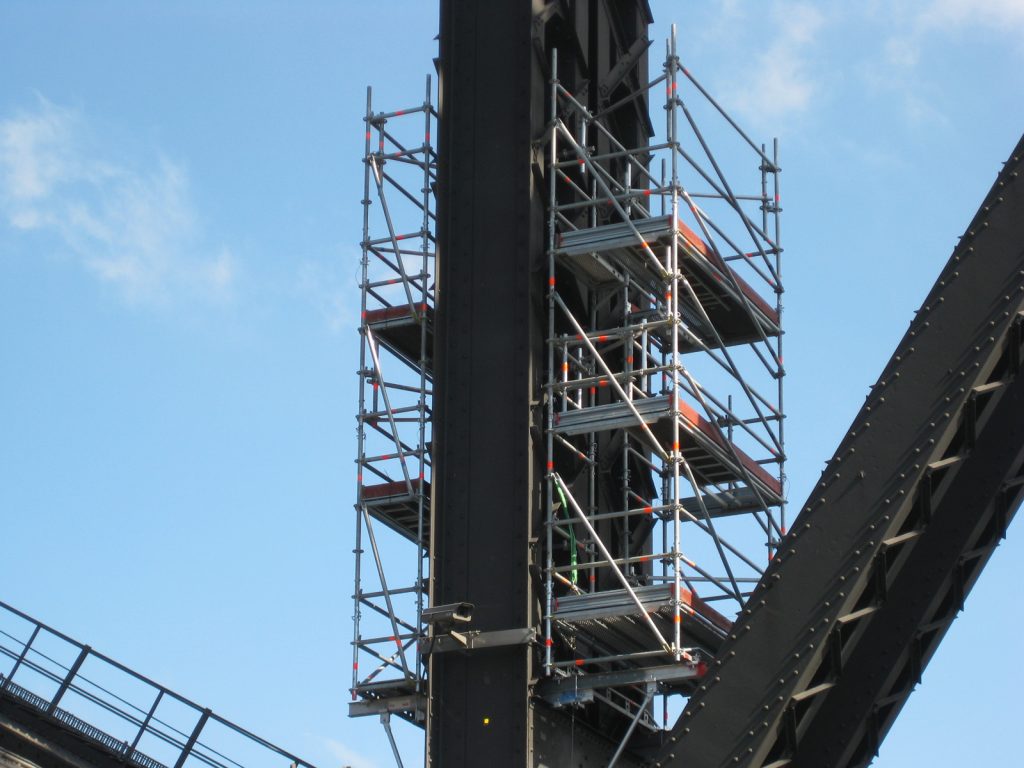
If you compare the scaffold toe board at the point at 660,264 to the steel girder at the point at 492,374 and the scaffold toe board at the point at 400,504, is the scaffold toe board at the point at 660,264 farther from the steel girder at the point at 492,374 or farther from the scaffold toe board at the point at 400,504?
the scaffold toe board at the point at 400,504

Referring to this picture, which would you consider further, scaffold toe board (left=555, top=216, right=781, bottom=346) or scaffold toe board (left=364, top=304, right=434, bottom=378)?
scaffold toe board (left=364, top=304, right=434, bottom=378)

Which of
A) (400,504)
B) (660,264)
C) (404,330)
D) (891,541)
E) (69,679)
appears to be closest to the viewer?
(891,541)

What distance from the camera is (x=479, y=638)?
2906cm

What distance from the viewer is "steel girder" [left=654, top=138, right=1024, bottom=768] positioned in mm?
20469

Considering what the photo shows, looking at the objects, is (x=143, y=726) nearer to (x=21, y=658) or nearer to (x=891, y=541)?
(x=21, y=658)

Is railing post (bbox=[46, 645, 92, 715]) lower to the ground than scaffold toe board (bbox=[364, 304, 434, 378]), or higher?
lower

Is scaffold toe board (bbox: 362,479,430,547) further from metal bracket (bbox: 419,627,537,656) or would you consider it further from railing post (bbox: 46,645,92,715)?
railing post (bbox: 46,645,92,715)

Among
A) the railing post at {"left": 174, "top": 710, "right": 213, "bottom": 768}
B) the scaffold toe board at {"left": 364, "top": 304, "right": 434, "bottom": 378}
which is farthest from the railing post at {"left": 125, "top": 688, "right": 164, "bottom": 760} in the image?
the scaffold toe board at {"left": 364, "top": 304, "right": 434, "bottom": 378}

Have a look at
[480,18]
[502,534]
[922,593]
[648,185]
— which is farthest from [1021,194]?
[648,185]

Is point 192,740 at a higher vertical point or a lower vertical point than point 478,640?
lower

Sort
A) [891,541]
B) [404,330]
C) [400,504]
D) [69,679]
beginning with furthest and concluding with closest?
[404,330], [400,504], [69,679], [891,541]

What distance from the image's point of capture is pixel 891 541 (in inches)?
804

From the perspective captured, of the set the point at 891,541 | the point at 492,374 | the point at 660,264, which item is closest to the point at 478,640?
the point at 492,374

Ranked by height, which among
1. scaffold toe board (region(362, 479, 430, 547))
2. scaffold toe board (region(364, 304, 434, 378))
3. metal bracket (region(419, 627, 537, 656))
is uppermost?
scaffold toe board (region(364, 304, 434, 378))
